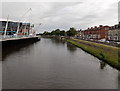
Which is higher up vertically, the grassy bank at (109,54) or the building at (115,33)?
the building at (115,33)

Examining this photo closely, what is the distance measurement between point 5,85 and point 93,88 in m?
7.17

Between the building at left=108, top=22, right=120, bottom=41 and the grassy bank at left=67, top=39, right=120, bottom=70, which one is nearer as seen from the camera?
the grassy bank at left=67, top=39, right=120, bottom=70

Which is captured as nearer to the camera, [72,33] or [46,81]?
[46,81]

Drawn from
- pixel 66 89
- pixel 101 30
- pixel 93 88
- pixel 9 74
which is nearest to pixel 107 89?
pixel 93 88

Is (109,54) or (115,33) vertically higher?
(115,33)

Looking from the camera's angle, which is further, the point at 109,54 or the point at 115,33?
the point at 115,33

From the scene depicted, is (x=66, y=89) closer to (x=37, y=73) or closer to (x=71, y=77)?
(x=71, y=77)

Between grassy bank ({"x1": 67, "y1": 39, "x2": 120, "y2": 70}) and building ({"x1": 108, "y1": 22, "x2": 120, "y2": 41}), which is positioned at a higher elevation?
building ({"x1": 108, "y1": 22, "x2": 120, "y2": 41})

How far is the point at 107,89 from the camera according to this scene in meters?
12.0

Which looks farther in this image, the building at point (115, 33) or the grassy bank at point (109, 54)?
the building at point (115, 33)

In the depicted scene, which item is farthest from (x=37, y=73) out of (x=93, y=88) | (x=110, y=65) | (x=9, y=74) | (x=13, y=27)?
(x=13, y=27)

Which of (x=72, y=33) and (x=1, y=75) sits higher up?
(x=72, y=33)

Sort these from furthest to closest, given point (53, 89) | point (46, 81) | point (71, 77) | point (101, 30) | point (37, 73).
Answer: point (101, 30) < point (37, 73) < point (71, 77) < point (46, 81) < point (53, 89)

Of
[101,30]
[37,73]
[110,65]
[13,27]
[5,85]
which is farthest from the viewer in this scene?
[13,27]
